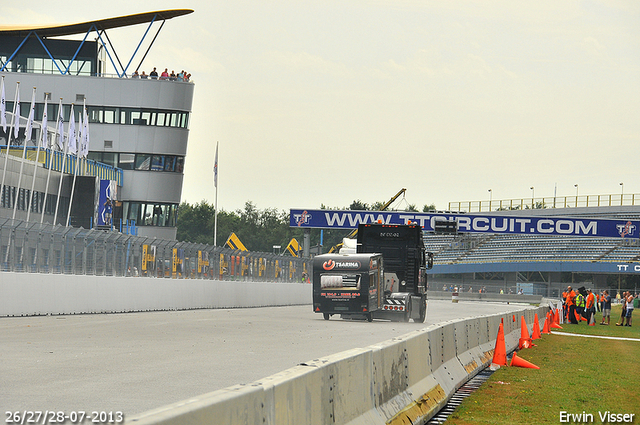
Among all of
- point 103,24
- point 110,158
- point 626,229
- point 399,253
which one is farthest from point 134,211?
point 399,253

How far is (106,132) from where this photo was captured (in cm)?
7081

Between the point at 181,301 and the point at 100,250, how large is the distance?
21.0ft

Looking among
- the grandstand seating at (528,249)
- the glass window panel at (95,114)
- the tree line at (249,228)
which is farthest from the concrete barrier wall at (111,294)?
the tree line at (249,228)

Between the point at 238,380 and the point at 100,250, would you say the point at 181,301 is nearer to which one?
the point at 100,250

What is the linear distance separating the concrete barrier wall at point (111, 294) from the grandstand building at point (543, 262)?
47.9 metres

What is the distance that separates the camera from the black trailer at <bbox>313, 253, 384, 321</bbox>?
27.4 meters

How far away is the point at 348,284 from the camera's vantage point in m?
27.6

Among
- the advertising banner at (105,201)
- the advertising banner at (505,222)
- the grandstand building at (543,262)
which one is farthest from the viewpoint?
the grandstand building at (543,262)

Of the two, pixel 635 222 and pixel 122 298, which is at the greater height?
pixel 635 222

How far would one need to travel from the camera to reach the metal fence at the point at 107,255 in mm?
22297

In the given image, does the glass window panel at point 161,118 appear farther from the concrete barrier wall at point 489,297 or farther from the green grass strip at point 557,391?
the green grass strip at point 557,391

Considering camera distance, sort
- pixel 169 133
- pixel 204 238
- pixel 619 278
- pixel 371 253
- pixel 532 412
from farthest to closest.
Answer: pixel 204 238, pixel 619 278, pixel 169 133, pixel 371 253, pixel 532 412

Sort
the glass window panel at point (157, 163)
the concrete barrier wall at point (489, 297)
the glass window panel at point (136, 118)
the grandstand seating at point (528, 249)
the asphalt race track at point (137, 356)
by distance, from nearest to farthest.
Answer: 1. the asphalt race track at point (137, 356)
2. the glass window panel at point (136, 118)
3. the glass window panel at point (157, 163)
4. the concrete barrier wall at point (489, 297)
5. the grandstand seating at point (528, 249)

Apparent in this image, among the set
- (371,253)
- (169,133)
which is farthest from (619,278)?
(371,253)
